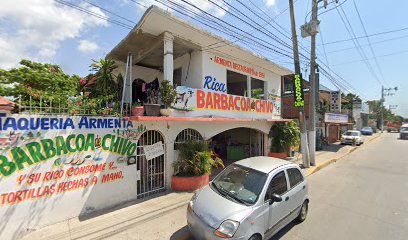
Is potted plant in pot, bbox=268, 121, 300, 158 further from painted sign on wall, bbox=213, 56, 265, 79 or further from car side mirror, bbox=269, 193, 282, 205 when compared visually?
car side mirror, bbox=269, 193, 282, 205

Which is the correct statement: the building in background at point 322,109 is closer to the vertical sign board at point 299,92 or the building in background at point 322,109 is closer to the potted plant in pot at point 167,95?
the vertical sign board at point 299,92

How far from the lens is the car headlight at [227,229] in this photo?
353cm

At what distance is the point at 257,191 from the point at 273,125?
343 inches

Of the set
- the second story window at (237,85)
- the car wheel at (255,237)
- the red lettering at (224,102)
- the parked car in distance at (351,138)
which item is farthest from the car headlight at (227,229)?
the parked car in distance at (351,138)

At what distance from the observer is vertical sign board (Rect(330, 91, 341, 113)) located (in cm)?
2248

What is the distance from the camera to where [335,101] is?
2278 cm

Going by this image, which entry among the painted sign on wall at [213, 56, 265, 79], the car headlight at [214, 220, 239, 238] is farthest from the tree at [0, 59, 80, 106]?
the car headlight at [214, 220, 239, 238]

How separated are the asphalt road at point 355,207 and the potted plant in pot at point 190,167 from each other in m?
3.18

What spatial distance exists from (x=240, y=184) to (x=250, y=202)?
589 mm

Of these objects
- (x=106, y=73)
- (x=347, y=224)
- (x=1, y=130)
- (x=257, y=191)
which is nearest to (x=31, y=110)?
(x=1, y=130)

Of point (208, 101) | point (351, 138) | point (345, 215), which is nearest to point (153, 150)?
point (208, 101)

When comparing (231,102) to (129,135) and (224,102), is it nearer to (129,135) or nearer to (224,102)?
(224,102)

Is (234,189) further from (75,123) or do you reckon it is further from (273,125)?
(273,125)

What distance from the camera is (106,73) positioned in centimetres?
774
